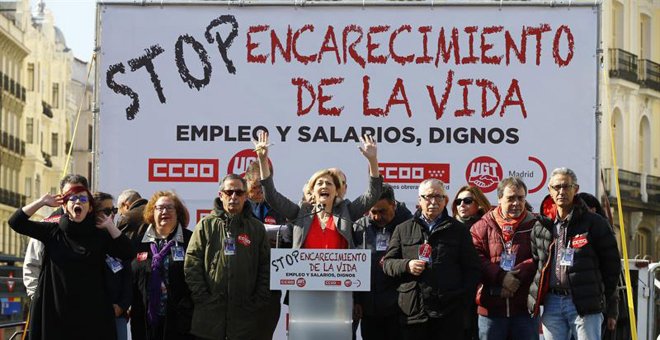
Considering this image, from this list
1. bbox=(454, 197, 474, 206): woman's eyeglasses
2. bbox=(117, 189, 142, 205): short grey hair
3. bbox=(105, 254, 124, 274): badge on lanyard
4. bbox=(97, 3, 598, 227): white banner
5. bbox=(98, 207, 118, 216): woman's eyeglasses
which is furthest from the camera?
bbox=(97, 3, 598, 227): white banner

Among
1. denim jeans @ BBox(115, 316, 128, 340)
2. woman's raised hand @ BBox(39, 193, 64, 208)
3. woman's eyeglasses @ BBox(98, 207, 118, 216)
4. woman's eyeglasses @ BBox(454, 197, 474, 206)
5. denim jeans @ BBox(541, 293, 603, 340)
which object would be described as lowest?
denim jeans @ BBox(115, 316, 128, 340)

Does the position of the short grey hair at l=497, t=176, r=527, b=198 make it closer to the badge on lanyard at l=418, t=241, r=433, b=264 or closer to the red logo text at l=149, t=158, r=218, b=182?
the badge on lanyard at l=418, t=241, r=433, b=264

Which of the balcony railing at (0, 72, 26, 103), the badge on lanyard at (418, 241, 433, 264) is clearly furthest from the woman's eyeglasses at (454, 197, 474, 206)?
the balcony railing at (0, 72, 26, 103)

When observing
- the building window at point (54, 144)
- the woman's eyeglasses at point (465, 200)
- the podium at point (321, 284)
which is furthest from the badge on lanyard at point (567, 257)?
the building window at point (54, 144)

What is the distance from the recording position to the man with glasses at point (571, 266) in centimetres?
1043

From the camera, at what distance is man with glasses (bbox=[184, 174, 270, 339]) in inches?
412

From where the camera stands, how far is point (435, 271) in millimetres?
10461

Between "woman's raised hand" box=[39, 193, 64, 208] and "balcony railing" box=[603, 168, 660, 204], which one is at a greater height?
"balcony railing" box=[603, 168, 660, 204]

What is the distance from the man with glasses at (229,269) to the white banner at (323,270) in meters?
0.40

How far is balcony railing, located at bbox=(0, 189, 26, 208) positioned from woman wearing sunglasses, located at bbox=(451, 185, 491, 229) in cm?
6822

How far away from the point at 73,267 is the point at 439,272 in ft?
7.85

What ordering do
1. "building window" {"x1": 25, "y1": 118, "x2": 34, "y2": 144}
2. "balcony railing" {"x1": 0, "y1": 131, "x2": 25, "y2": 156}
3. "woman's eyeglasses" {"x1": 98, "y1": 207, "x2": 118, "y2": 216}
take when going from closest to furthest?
1. "woman's eyeglasses" {"x1": 98, "y1": 207, "x2": 118, "y2": 216}
2. "balcony railing" {"x1": 0, "y1": 131, "x2": 25, "y2": 156}
3. "building window" {"x1": 25, "y1": 118, "x2": 34, "y2": 144}

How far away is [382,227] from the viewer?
1111 centimetres

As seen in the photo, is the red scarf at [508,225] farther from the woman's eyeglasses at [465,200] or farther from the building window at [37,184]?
the building window at [37,184]
